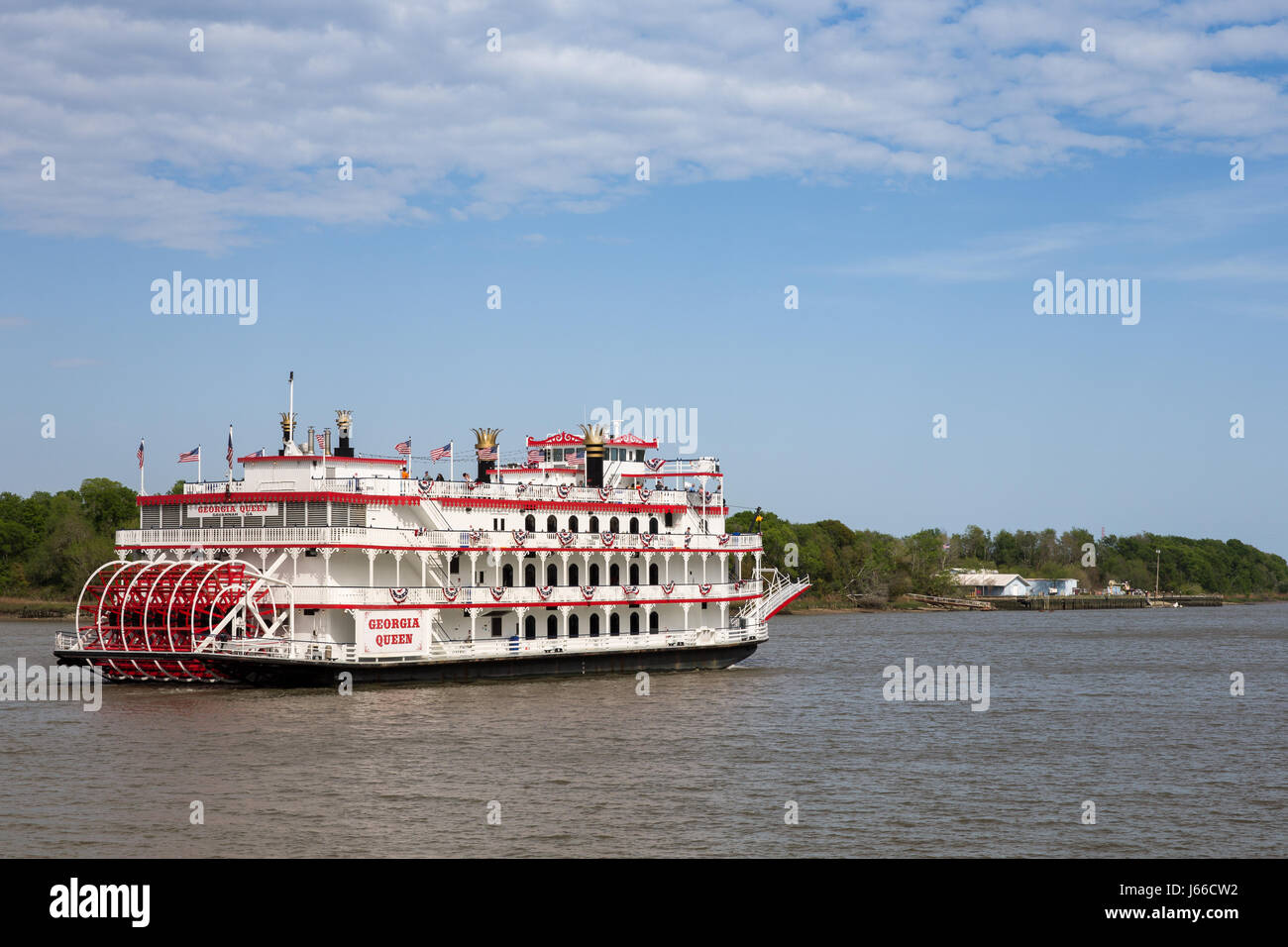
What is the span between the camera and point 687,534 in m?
49.9

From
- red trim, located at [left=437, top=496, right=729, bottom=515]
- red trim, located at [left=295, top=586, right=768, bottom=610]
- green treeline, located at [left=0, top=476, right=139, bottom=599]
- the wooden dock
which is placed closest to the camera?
red trim, located at [left=295, top=586, right=768, bottom=610]

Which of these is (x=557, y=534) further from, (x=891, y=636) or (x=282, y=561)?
(x=891, y=636)

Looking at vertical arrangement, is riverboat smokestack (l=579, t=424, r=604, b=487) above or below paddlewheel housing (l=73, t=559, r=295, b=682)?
above

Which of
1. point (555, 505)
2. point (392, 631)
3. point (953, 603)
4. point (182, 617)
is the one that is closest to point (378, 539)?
point (392, 631)

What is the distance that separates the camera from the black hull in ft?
125

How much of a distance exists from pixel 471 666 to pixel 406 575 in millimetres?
3602

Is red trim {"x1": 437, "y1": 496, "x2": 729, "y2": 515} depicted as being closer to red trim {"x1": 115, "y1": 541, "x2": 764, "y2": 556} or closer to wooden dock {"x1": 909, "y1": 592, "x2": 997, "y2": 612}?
red trim {"x1": 115, "y1": 541, "x2": 764, "y2": 556}

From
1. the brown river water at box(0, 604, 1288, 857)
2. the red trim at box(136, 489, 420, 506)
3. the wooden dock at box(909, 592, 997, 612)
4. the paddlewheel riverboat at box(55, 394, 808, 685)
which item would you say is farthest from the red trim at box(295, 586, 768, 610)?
the wooden dock at box(909, 592, 997, 612)

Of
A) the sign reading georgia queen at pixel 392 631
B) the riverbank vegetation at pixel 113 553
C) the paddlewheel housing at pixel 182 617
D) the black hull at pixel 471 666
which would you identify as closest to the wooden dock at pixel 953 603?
the riverbank vegetation at pixel 113 553

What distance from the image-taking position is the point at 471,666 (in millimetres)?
42125

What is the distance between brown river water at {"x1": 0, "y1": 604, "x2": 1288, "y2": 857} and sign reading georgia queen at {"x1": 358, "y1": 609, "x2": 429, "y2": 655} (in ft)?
4.31

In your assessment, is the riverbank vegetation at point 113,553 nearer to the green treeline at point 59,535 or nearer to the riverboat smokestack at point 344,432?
→ the green treeline at point 59,535
